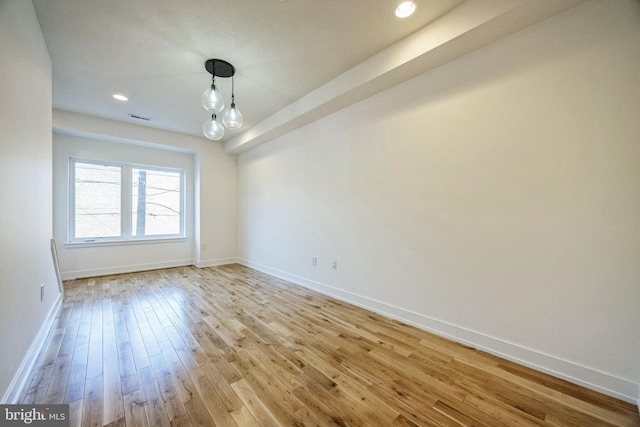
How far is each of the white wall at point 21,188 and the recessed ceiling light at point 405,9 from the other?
2.48 meters

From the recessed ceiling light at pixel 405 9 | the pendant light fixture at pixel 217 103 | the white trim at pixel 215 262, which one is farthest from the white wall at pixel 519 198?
the white trim at pixel 215 262

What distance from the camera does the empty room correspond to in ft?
4.67

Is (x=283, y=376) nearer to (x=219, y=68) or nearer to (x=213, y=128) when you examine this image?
(x=213, y=128)

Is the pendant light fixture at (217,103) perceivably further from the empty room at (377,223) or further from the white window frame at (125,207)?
the white window frame at (125,207)

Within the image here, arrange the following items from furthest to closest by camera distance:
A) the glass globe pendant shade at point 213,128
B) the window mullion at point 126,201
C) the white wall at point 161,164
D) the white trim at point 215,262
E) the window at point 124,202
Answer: the white trim at point 215,262 < the window mullion at point 126,201 < the window at point 124,202 < the white wall at point 161,164 < the glass globe pendant shade at point 213,128

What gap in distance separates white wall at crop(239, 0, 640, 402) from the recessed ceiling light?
61 centimetres

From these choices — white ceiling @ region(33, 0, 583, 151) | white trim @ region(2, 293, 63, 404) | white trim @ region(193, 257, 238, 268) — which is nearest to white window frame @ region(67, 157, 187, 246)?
white trim @ region(193, 257, 238, 268)

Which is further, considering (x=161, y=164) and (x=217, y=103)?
(x=161, y=164)

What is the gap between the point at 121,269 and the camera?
4.40 metres

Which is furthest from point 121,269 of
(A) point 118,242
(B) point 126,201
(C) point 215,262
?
(C) point 215,262

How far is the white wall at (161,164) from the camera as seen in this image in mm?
3891

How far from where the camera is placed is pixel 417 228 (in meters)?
2.36

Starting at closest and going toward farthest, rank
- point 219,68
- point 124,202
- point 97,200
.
A: point 219,68 → point 97,200 → point 124,202

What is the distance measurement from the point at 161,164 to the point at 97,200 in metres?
1.24
